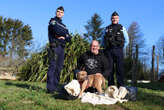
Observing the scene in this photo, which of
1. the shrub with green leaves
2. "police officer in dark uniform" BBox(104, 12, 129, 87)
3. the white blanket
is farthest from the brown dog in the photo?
the shrub with green leaves

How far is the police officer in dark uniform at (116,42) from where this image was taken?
484cm

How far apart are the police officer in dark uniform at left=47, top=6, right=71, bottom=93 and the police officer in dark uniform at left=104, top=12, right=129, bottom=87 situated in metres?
0.98

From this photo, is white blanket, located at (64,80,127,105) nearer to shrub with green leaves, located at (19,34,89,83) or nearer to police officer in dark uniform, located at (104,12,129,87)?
police officer in dark uniform, located at (104,12,129,87)

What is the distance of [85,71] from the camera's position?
439cm

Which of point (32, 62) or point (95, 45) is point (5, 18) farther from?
point (95, 45)

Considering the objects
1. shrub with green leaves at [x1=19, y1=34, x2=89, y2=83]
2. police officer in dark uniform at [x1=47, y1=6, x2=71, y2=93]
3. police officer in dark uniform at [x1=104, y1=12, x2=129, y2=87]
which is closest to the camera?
police officer in dark uniform at [x1=47, y1=6, x2=71, y2=93]

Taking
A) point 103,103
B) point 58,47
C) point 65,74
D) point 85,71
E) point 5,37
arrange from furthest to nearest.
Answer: point 5,37
point 65,74
point 58,47
point 85,71
point 103,103

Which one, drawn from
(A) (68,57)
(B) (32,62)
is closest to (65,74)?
(A) (68,57)

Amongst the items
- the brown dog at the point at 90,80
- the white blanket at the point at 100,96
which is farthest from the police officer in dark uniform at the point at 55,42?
the white blanket at the point at 100,96

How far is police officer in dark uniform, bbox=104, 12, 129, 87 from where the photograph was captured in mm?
4844

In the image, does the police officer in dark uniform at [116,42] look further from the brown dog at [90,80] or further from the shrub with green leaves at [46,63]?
the shrub with green leaves at [46,63]

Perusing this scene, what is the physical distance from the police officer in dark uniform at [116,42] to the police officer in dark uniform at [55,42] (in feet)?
3.20

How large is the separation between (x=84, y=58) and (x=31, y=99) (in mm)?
1383

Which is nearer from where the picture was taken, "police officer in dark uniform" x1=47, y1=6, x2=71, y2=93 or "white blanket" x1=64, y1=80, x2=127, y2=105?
"white blanket" x1=64, y1=80, x2=127, y2=105
